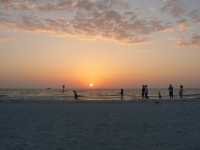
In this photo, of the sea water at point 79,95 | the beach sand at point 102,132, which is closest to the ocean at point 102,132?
the beach sand at point 102,132

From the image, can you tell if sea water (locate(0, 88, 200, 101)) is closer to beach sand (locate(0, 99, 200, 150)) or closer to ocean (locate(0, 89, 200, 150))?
ocean (locate(0, 89, 200, 150))

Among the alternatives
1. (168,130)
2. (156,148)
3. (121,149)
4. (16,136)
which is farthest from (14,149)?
(168,130)

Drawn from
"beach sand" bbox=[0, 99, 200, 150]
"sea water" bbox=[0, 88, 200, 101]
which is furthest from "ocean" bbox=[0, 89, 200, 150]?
"sea water" bbox=[0, 88, 200, 101]

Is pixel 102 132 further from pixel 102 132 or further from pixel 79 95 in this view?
pixel 79 95

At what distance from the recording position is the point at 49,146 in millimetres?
9477

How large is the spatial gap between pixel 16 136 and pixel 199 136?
29.9 ft

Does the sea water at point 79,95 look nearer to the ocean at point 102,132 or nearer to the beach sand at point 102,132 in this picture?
the ocean at point 102,132

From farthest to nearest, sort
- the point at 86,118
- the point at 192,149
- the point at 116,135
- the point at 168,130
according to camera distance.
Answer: the point at 86,118 → the point at 168,130 → the point at 116,135 → the point at 192,149

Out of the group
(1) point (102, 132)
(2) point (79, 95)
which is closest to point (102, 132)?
(1) point (102, 132)

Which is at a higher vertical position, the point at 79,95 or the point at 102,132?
the point at 79,95

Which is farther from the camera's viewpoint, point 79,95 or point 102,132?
point 79,95

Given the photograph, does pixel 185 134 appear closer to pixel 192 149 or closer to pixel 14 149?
pixel 192 149

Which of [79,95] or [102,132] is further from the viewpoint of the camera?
[79,95]

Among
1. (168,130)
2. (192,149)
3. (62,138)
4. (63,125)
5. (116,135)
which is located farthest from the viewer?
(63,125)
